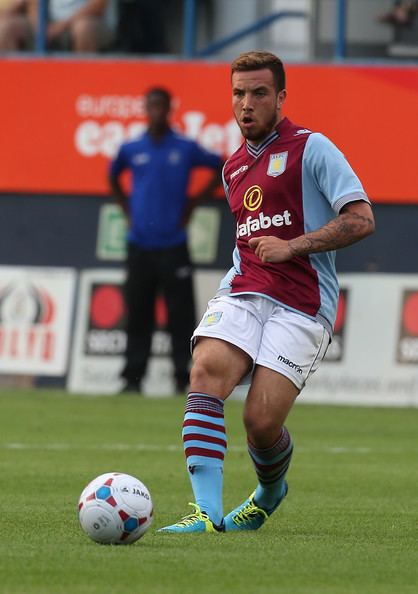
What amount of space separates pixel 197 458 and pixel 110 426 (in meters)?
6.05

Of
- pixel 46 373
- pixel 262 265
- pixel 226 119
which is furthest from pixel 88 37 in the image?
pixel 262 265

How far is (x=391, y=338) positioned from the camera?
1572 centimetres

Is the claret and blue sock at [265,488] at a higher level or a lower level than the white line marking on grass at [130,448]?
higher

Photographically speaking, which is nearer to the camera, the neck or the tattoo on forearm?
the tattoo on forearm

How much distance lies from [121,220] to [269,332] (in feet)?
31.1

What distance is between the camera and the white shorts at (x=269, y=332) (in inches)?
277

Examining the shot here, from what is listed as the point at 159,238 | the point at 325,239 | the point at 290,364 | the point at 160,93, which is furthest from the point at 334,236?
the point at 159,238

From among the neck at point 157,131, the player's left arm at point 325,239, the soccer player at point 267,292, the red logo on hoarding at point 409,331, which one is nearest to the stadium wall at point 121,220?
the red logo on hoarding at point 409,331

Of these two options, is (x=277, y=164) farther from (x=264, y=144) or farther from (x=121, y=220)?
(x=121, y=220)

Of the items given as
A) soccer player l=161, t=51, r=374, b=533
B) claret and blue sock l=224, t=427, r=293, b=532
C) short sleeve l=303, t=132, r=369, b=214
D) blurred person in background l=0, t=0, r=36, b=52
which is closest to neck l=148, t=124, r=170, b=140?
blurred person in background l=0, t=0, r=36, b=52

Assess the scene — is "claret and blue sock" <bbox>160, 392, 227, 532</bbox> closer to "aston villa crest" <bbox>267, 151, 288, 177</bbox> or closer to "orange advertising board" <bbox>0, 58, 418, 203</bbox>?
"aston villa crest" <bbox>267, 151, 288, 177</bbox>

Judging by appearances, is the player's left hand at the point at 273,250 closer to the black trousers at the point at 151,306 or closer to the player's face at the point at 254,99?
the player's face at the point at 254,99

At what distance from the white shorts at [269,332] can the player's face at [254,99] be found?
2.61 ft

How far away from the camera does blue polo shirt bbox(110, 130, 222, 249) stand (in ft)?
51.9
